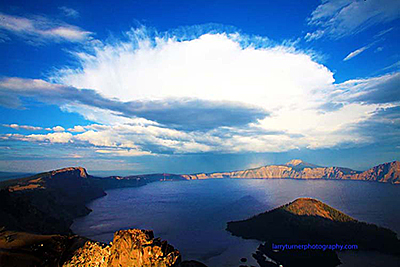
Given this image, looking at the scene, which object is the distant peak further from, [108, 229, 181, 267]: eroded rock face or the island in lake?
[108, 229, 181, 267]: eroded rock face

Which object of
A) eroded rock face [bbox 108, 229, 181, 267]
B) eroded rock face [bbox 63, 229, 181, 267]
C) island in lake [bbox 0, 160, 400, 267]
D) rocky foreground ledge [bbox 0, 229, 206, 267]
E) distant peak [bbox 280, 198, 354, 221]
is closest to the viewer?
rocky foreground ledge [bbox 0, 229, 206, 267]

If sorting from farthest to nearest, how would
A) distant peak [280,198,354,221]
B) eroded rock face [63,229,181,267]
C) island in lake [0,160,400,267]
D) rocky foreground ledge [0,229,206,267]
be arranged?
1. distant peak [280,198,354,221]
2. eroded rock face [63,229,181,267]
3. island in lake [0,160,400,267]
4. rocky foreground ledge [0,229,206,267]

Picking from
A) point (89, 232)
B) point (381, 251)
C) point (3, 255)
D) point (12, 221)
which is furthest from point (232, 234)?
point (3, 255)

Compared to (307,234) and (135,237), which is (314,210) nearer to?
(307,234)

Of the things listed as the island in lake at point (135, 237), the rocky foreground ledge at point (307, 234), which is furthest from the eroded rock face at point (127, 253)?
the rocky foreground ledge at point (307, 234)

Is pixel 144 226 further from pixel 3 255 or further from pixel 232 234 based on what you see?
pixel 3 255

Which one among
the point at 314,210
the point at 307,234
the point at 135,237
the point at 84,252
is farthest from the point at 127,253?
the point at 314,210

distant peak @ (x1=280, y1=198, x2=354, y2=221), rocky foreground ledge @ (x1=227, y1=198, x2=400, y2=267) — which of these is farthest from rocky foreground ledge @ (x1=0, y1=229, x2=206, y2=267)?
distant peak @ (x1=280, y1=198, x2=354, y2=221)

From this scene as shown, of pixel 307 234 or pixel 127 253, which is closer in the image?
pixel 127 253

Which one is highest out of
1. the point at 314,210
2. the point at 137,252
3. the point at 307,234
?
the point at 137,252
